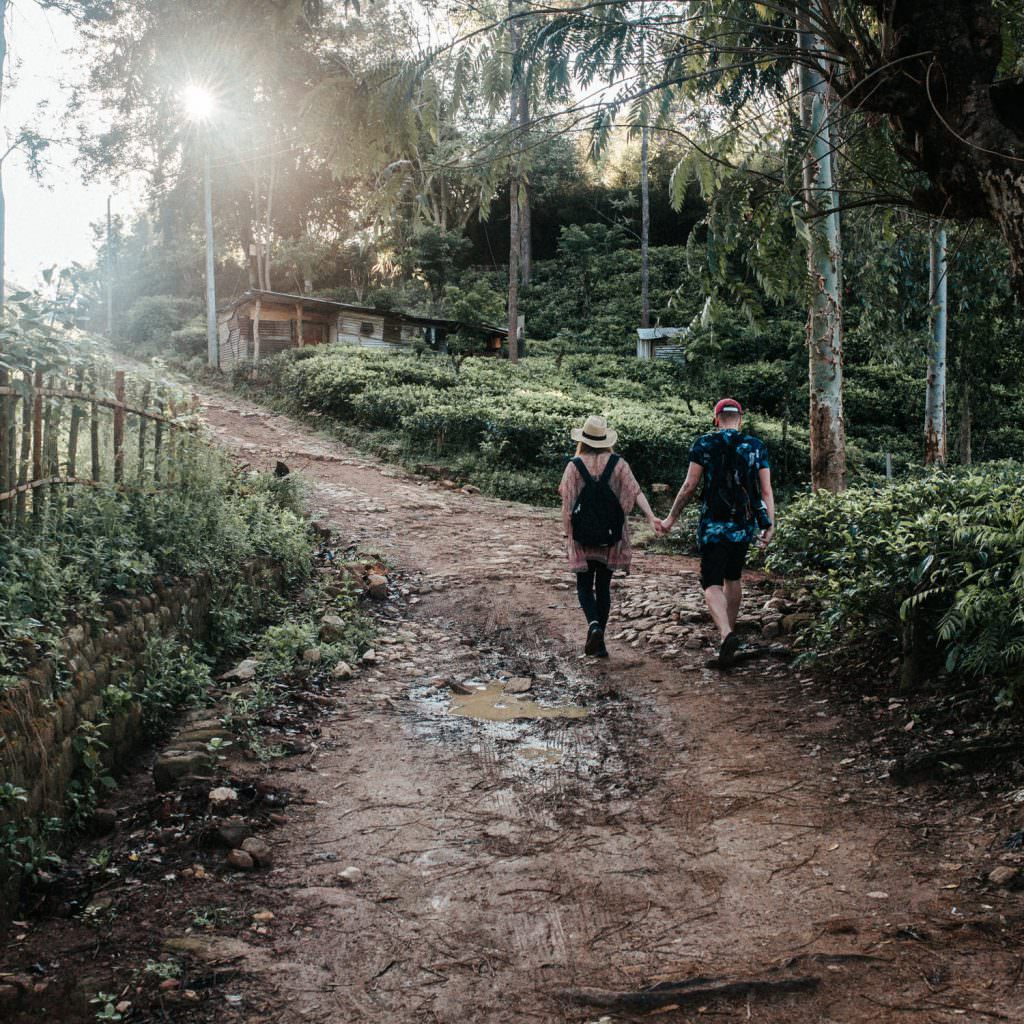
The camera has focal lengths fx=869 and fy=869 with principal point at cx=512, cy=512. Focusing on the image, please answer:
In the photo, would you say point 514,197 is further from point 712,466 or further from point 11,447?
point 11,447

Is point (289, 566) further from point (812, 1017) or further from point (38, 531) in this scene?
point (812, 1017)

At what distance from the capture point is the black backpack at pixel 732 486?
630 cm

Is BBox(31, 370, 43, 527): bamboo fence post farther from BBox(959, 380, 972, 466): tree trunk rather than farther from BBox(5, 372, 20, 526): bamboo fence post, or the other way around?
BBox(959, 380, 972, 466): tree trunk

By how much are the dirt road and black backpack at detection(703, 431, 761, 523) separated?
113cm

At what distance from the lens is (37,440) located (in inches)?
200

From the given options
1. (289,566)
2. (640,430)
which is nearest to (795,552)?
(289,566)

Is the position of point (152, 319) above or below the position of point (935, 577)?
above

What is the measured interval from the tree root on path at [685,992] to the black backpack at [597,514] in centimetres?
413

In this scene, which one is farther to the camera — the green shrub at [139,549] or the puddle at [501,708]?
the puddle at [501,708]

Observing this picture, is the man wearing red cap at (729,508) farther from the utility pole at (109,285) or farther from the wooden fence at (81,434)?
the utility pole at (109,285)

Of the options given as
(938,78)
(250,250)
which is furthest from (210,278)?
(938,78)

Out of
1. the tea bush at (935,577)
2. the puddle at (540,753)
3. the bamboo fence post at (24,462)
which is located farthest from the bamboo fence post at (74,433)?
the tea bush at (935,577)

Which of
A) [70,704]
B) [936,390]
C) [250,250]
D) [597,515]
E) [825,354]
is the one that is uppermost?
[250,250]

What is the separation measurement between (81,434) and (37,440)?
1.82 meters
